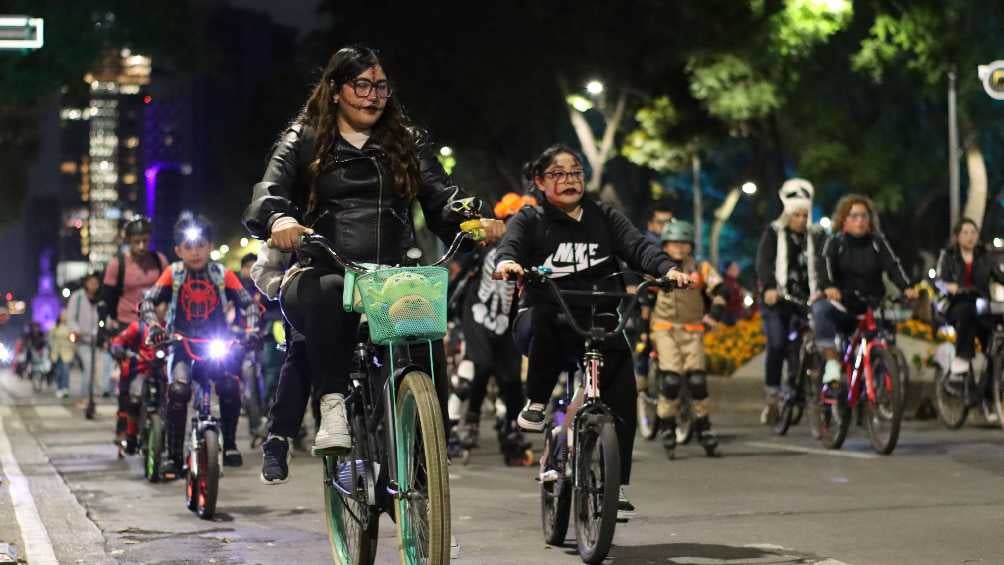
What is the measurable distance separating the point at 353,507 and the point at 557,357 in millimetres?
2149

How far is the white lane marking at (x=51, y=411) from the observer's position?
2425cm

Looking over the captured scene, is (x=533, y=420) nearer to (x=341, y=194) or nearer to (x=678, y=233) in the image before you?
(x=341, y=194)

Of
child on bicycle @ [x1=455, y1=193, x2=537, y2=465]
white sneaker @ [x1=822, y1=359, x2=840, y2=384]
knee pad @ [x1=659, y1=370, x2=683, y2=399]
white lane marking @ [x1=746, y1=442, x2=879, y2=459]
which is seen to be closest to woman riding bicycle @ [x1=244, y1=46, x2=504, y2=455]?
child on bicycle @ [x1=455, y1=193, x2=537, y2=465]

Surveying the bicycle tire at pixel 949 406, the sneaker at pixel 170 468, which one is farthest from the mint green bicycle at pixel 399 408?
the bicycle tire at pixel 949 406

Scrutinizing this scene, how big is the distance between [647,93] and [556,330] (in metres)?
31.6

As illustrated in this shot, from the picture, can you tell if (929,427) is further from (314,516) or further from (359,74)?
(359,74)

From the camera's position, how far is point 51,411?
25.7 metres

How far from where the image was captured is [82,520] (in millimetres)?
10867

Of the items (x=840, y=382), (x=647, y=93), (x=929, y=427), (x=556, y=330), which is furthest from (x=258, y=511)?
(x=647, y=93)

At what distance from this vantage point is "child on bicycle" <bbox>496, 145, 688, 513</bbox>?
9555 millimetres

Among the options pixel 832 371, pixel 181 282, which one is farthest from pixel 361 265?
pixel 832 371

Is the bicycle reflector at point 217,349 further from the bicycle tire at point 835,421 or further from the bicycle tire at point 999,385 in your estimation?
the bicycle tire at point 999,385

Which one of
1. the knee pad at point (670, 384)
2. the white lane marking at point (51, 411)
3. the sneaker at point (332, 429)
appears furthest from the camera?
the white lane marking at point (51, 411)

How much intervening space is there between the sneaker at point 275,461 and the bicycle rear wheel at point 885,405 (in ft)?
23.5
